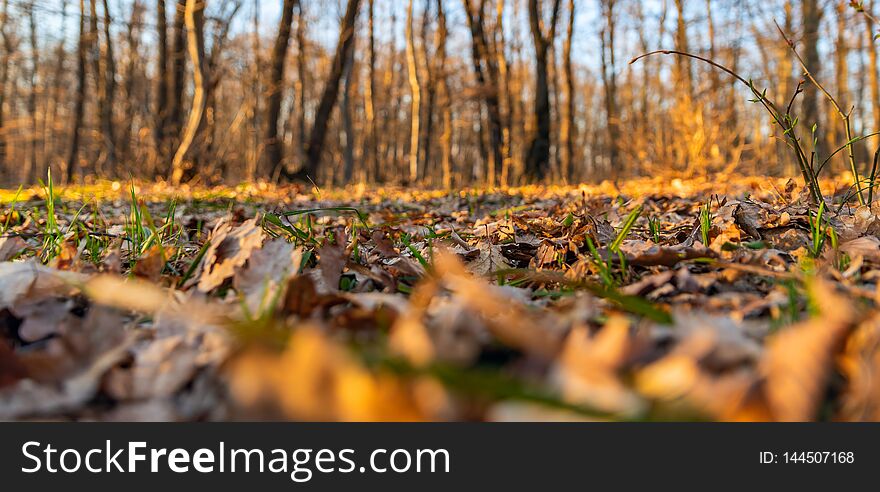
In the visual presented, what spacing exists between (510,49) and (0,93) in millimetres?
20601

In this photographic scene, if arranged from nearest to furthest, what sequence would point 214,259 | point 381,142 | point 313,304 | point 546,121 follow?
point 313,304, point 214,259, point 546,121, point 381,142

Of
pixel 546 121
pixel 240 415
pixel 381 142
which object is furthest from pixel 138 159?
pixel 381 142

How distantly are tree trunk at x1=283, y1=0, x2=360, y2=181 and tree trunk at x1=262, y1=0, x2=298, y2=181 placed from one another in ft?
1.41

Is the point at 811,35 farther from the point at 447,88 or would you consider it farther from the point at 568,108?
the point at 447,88

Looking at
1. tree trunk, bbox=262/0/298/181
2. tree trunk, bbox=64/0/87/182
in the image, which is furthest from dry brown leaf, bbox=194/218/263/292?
tree trunk, bbox=64/0/87/182

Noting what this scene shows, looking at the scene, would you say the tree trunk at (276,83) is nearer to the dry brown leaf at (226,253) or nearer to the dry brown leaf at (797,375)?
the dry brown leaf at (226,253)

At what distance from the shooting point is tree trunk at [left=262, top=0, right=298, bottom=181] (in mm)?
10461

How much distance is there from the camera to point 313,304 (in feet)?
3.30

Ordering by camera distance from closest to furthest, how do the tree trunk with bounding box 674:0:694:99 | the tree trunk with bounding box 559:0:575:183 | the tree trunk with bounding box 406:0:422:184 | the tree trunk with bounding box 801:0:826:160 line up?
the tree trunk with bounding box 801:0:826:160
the tree trunk with bounding box 674:0:694:99
the tree trunk with bounding box 559:0:575:183
the tree trunk with bounding box 406:0:422:184

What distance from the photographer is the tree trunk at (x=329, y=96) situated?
416 inches

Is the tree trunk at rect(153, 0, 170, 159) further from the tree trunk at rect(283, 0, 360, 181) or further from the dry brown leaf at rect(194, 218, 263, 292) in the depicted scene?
the dry brown leaf at rect(194, 218, 263, 292)

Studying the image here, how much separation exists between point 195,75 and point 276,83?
1.45m
